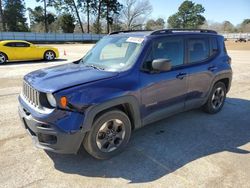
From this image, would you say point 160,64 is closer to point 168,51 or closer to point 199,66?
point 168,51

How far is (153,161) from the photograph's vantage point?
3.49m

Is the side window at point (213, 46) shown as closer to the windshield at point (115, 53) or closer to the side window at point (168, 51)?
the side window at point (168, 51)

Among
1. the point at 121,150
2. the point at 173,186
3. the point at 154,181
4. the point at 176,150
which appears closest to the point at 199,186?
the point at 173,186

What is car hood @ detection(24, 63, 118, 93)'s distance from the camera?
3145mm

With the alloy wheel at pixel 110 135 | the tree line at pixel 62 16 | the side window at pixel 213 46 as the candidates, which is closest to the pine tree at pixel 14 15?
the tree line at pixel 62 16

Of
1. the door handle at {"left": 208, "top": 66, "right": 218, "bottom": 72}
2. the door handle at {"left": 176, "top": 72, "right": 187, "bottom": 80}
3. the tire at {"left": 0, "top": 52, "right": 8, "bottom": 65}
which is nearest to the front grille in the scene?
the door handle at {"left": 176, "top": 72, "right": 187, "bottom": 80}

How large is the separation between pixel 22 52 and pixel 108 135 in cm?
1254

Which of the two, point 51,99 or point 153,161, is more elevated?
point 51,99

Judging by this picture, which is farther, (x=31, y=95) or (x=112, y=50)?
(x=112, y=50)

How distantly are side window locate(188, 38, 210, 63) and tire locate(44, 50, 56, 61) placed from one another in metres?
12.3

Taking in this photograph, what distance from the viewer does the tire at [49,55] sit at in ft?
50.0

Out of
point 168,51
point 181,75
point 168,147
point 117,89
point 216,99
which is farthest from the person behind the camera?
point 216,99

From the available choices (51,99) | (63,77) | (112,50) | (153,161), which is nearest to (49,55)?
(112,50)

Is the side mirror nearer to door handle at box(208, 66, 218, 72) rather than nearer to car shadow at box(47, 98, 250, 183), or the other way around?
car shadow at box(47, 98, 250, 183)
